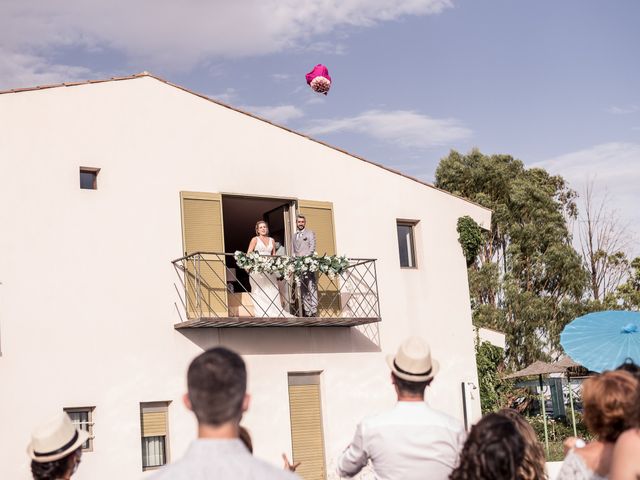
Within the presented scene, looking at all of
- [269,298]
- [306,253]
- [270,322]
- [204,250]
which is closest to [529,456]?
[270,322]

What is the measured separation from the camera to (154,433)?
15219mm

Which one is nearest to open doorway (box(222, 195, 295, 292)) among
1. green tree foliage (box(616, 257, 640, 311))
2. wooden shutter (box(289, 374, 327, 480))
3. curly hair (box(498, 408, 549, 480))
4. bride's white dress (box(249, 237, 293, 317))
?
bride's white dress (box(249, 237, 293, 317))

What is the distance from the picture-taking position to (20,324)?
1427 centimetres

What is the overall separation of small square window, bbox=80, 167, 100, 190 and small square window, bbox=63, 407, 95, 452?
345 centimetres

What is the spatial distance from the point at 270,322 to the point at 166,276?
1829 mm

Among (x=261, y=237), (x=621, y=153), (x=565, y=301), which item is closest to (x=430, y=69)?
(x=565, y=301)

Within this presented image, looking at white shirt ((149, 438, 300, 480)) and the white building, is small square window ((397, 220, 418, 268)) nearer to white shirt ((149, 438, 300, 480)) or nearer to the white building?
the white building

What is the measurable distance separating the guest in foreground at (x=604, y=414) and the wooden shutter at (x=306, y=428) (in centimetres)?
1200

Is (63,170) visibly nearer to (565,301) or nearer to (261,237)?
(261,237)

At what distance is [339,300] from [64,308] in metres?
5.28

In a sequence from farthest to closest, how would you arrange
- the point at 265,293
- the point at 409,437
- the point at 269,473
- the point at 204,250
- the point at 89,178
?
the point at 265,293 < the point at 204,250 < the point at 89,178 < the point at 409,437 < the point at 269,473

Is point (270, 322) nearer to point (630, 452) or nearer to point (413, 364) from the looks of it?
point (413, 364)

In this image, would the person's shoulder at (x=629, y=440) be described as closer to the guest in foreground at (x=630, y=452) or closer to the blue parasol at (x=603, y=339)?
the guest in foreground at (x=630, y=452)

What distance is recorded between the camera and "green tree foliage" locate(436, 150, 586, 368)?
1447 inches
